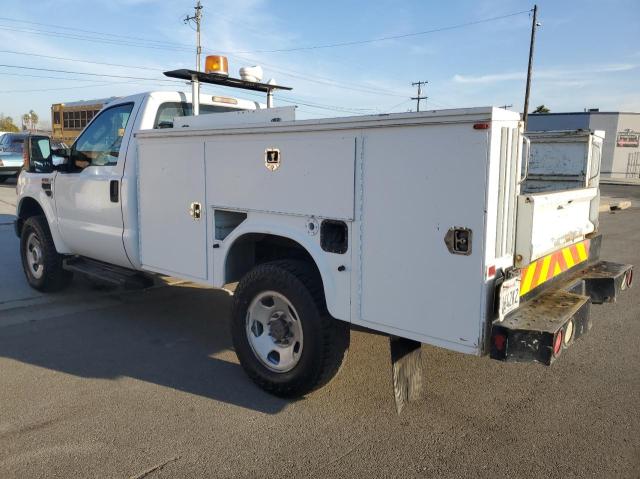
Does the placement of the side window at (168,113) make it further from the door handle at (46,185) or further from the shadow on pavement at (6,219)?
the shadow on pavement at (6,219)

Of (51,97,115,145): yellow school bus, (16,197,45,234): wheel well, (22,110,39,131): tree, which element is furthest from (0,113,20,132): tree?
(16,197,45,234): wheel well

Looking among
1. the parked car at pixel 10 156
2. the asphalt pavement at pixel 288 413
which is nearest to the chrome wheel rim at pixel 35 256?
the asphalt pavement at pixel 288 413

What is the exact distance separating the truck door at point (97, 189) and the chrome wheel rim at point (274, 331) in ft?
5.94

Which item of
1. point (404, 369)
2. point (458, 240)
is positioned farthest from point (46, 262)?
point (458, 240)

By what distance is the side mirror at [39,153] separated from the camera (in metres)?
6.00

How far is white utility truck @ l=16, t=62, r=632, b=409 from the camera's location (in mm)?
2887

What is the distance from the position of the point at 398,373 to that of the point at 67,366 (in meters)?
2.68

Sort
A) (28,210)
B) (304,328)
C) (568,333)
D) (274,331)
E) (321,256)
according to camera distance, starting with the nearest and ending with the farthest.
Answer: (568,333), (321,256), (304,328), (274,331), (28,210)

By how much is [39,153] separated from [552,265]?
5.25 meters

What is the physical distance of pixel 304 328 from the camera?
142 inches

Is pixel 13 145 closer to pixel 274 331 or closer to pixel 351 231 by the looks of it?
pixel 274 331

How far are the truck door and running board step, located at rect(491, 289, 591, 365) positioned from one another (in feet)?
11.7

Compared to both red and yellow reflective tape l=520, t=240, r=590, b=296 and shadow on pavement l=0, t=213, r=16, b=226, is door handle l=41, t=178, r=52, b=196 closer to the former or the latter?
red and yellow reflective tape l=520, t=240, r=590, b=296

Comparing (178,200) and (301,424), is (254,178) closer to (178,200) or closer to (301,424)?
(178,200)
